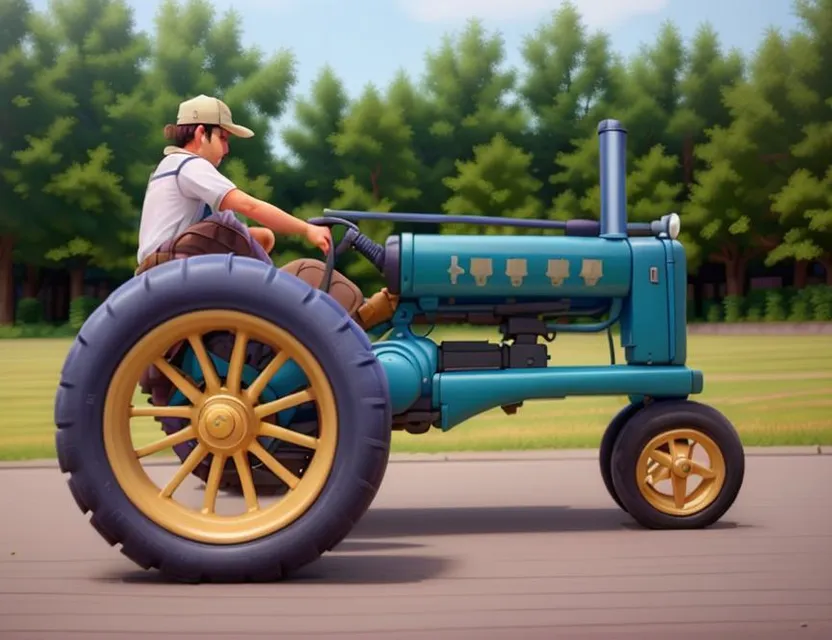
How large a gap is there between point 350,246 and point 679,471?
1439 mm

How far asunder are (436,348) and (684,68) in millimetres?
27631

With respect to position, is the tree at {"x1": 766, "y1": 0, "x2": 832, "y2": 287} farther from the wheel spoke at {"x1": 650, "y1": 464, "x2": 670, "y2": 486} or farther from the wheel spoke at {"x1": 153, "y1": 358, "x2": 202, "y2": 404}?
the wheel spoke at {"x1": 153, "y1": 358, "x2": 202, "y2": 404}

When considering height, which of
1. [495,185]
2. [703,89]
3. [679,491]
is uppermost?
[703,89]

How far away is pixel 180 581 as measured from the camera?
3.48 metres

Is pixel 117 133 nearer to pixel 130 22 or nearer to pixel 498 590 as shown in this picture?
pixel 130 22

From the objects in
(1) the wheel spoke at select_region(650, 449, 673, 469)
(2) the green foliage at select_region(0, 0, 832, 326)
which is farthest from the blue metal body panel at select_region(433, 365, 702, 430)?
(2) the green foliage at select_region(0, 0, 832, 326)

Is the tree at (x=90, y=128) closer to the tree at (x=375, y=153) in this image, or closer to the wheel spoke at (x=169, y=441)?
the tree at (x=375, y=153)

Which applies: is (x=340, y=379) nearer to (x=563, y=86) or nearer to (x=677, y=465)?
(x=677, y=465)

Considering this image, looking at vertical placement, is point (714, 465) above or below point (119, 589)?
above

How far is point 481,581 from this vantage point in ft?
11.4

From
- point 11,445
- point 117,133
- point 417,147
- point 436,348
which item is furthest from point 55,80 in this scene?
point 436,348

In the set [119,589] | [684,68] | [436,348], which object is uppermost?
[684,68]

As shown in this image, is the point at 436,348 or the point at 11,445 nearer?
the point at 436,348

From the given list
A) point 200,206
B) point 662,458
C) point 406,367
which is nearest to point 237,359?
point 200,206
